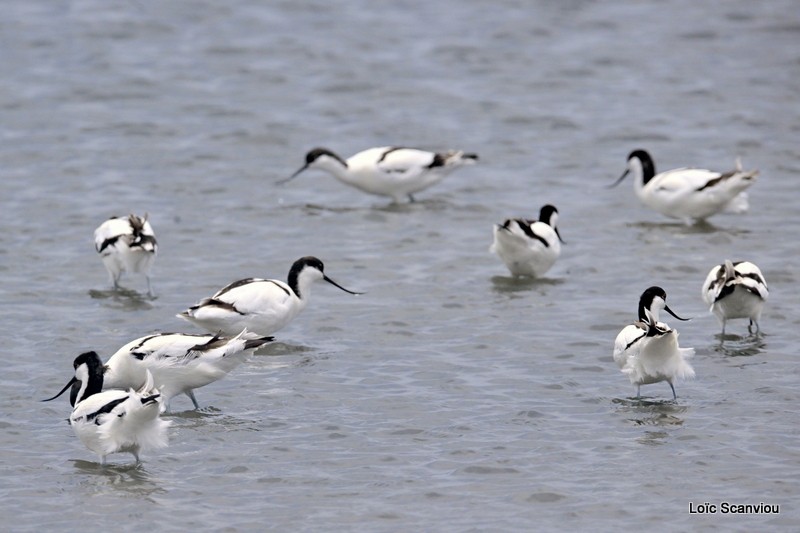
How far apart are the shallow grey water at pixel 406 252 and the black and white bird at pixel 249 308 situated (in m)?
0.28

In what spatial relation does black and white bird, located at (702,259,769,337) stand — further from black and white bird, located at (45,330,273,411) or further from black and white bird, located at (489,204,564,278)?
black and white bird, located at (45,330,273,411)

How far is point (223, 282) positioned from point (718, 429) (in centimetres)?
589

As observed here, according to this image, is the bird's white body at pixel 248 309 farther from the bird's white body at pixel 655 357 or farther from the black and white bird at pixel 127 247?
the bird's white body at pixel 655 357

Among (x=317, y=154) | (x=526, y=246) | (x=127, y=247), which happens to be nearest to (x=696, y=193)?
(x=526, y=246)

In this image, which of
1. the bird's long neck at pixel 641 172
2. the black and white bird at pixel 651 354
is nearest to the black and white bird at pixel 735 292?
the black and white bird at pixel 651 354

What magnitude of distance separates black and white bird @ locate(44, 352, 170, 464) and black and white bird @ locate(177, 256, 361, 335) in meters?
2.41

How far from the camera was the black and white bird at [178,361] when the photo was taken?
10086 millimetres

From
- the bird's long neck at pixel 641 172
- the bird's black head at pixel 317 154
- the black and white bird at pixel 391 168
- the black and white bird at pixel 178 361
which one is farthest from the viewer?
the bird's black head at pixel 317 154

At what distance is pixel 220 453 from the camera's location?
30.4 ft

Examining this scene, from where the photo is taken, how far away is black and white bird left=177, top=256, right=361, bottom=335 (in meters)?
11.5

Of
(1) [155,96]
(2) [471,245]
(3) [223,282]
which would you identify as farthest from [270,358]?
(1) [155,96]

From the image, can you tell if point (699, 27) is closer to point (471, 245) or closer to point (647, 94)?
point (647, 94)

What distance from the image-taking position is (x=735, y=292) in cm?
1142

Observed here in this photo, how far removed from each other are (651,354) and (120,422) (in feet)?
12.2
